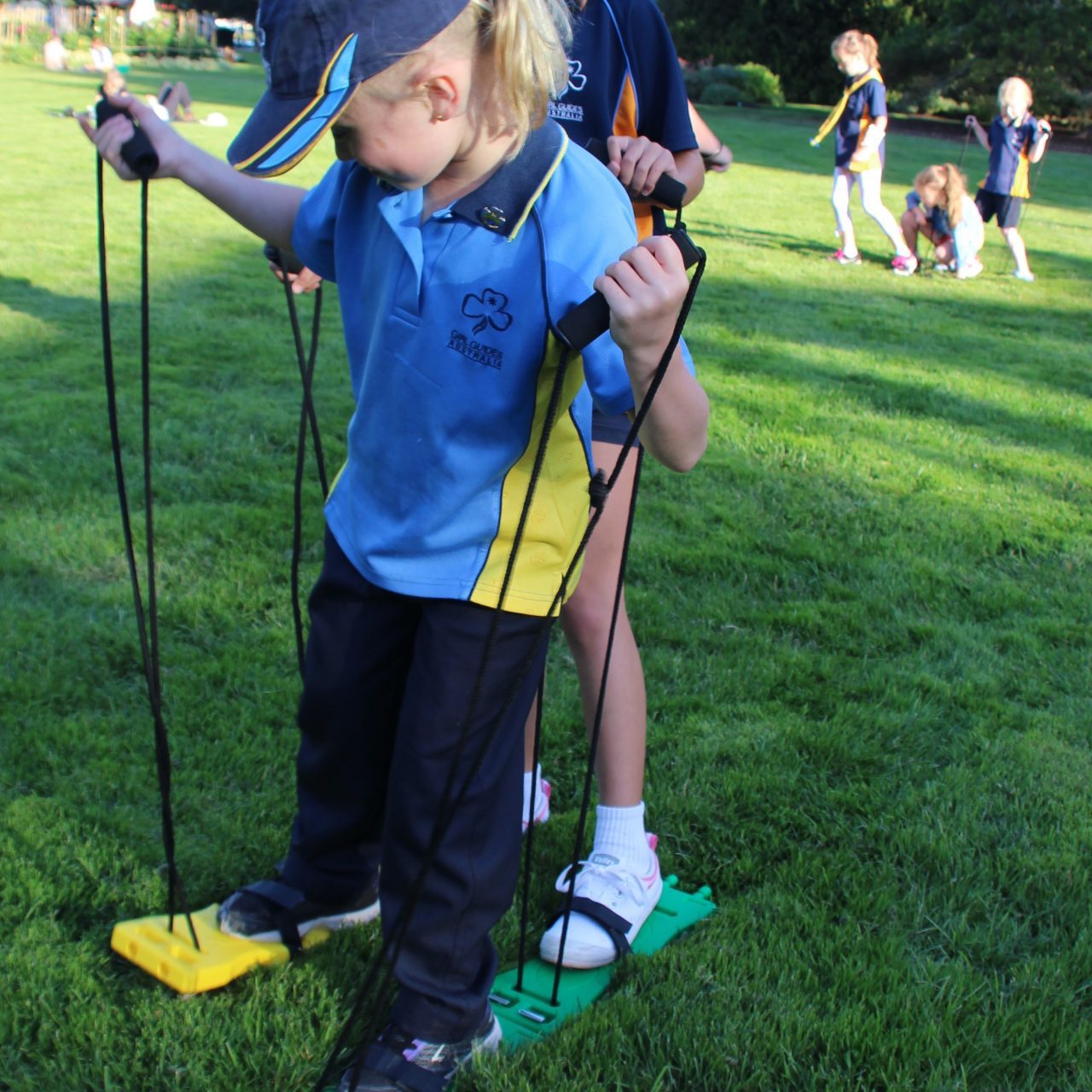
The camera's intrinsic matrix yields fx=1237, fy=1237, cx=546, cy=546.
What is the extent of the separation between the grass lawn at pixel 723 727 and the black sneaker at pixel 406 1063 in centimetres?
5

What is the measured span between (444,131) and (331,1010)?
1479 millimetres

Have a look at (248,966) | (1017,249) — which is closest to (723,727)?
(248,966)

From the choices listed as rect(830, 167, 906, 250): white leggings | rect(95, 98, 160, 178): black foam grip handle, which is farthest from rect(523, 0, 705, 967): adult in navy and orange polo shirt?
rect(830, 167, 906, 250): white leggings

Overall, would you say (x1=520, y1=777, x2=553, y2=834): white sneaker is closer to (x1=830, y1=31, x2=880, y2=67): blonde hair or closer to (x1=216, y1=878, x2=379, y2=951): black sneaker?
(x1=216, y1=878, x2=379, y2=951): black sneaker

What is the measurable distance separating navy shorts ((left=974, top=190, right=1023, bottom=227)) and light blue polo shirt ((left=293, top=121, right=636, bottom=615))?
958 centimetres

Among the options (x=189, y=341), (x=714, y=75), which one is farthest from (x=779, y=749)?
(x=714, y=75)

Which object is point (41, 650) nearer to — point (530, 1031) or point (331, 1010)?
point (331, 1010)

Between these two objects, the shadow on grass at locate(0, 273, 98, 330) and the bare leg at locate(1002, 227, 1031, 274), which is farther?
the bare leg at locate(1002, 227, 1031, 274)

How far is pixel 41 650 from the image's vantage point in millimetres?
3320

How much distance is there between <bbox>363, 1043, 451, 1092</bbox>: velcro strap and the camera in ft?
6.52

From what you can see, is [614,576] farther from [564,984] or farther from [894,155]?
[894,155]

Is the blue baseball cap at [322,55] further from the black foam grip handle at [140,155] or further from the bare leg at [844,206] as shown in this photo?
the bare leg at [844,206]

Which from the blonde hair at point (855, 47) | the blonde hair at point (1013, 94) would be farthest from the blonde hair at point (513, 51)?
the blonde hair at point (1013, 94)

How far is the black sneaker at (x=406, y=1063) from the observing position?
198 cm
